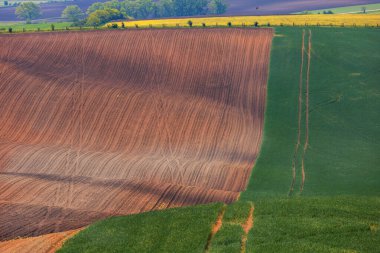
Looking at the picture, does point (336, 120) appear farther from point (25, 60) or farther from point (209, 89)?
point (25, 60)

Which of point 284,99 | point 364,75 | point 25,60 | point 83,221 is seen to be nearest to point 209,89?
point 284,99

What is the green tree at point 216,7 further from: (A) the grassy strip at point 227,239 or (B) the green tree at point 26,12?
(A) the grassy strip at point 227,239

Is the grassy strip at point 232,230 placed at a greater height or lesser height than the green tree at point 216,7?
lesser

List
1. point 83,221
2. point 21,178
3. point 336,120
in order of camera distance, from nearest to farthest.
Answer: point 83,221
point 21,178
point 336,120

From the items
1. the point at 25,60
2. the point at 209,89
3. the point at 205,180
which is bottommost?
the point at 205,180

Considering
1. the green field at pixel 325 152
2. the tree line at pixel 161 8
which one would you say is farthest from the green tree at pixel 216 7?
the green field at pixel 325 152

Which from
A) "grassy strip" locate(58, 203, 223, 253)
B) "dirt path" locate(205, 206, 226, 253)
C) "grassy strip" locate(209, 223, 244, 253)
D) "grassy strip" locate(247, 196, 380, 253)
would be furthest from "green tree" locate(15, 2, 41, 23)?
"grassy strip" locate(209, 223, 244, 253)
